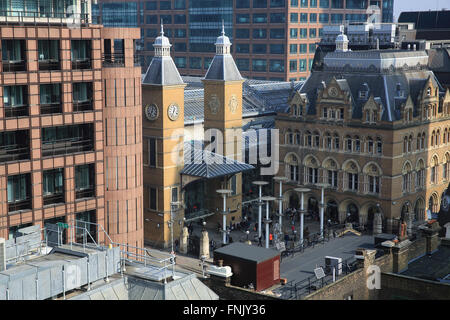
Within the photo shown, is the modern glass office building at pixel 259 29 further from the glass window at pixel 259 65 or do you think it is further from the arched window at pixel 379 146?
the arched window at pixel 379 146

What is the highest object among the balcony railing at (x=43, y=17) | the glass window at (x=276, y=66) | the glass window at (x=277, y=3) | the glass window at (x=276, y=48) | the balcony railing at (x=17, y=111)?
the glass window at (x=277, y=3)

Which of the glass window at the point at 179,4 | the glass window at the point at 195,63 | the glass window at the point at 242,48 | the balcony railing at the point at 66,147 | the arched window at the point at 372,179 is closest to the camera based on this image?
the balcony railing at the point at 66,147

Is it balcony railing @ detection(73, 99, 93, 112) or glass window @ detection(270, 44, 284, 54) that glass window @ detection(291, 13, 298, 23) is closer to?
glass window @ detection(270, 44, 284, 54)

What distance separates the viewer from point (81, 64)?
61.8 metres

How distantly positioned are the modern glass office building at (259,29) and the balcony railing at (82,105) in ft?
386

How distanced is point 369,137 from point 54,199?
4488 centimetres

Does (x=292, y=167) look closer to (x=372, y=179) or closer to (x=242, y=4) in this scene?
(x=372, y=179)

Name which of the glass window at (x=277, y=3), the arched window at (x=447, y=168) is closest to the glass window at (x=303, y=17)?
the glass window at (x=277, y=3)

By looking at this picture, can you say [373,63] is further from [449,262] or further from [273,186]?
[449,262]

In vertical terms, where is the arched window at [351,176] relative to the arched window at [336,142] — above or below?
below

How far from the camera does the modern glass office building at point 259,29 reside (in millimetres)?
177250

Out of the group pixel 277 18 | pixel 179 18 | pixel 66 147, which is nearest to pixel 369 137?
pixel 66 147

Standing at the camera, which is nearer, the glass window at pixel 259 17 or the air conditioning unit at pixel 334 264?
the air conditioning unit at pixel 334 264

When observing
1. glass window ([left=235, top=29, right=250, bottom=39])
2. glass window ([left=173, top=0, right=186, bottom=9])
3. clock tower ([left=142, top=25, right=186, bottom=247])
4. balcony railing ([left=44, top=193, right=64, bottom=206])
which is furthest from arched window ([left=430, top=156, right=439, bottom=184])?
glass window ([left=173, top=0, right=186, bottom=9])
